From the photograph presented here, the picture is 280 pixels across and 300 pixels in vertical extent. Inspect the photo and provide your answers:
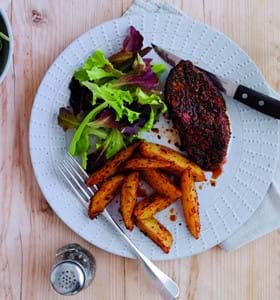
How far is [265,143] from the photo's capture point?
130 cm

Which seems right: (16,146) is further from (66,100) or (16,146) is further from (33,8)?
(33,8)

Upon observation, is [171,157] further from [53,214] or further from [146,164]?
[53,214]

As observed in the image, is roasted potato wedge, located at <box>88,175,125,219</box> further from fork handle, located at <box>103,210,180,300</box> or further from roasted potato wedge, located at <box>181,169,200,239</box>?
roasted potato wedge, located at <box>181,169,200,239</box>

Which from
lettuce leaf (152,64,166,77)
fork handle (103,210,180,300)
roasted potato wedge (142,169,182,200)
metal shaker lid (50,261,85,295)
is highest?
lettuce leaf (152,64,166,77)

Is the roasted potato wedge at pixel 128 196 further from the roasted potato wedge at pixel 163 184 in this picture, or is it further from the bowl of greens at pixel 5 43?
the bowl of greens at pixel 5 43

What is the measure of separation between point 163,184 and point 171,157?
6 cm

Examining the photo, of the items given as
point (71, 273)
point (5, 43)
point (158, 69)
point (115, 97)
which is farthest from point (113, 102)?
point (71, 273)

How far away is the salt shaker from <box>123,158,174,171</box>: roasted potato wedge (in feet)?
0.72

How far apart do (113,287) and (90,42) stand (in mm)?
523

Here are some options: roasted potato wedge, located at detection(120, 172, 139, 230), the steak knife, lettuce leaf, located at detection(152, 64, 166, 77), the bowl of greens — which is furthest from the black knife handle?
the bowl of greens

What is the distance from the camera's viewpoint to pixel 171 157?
1.24 metres

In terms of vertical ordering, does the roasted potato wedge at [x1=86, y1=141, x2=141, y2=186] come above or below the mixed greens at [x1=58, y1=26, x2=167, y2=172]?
below

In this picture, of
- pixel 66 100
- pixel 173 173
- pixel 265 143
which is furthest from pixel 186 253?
pixel 66 100

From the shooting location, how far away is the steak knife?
1.26 metres
